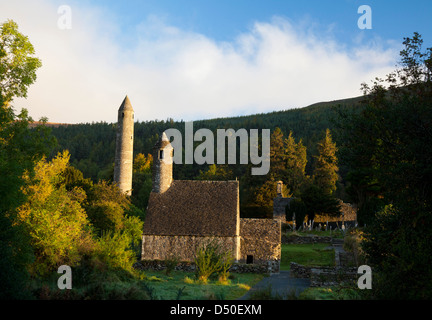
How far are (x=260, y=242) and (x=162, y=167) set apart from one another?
11799 mm

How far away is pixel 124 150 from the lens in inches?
2327

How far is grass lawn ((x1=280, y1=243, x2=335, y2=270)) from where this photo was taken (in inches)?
1412

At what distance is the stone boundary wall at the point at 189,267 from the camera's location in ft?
105

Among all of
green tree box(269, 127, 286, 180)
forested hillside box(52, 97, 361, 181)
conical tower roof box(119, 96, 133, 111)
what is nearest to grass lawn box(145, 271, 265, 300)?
conical tower roof box(119, 96, 133, 111)

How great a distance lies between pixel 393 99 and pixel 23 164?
19572 millimetres

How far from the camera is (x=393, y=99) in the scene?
22.3 metres

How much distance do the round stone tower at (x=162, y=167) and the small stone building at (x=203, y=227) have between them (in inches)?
25.9

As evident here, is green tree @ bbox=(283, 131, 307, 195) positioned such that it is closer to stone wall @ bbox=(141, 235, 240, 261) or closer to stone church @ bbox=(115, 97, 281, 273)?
stone church @ bbox=(115, 97, 281, 273)

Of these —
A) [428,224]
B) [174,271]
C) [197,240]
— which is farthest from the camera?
[197,240]

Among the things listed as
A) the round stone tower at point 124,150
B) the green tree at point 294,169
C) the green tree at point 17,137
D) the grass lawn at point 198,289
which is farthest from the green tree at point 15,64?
the green tree at point 294,169

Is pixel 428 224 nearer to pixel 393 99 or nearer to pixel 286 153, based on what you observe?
pixel 393 99

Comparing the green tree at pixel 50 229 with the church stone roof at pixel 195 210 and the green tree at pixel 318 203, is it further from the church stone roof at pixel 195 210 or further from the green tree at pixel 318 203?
the green tree at pixel 318 203

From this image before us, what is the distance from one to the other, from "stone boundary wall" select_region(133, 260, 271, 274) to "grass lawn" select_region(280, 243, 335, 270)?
441 cm
